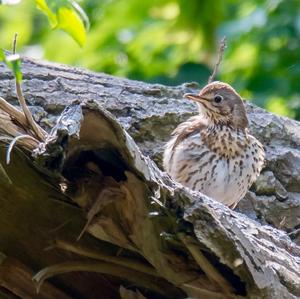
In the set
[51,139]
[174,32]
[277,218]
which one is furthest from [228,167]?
[174,32]

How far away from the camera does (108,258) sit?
402 centimetres

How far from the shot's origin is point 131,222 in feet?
12.7

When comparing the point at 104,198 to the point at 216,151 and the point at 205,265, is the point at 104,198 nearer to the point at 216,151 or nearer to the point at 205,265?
the point at 205,265

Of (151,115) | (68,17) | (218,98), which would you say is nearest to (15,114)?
(68,17)

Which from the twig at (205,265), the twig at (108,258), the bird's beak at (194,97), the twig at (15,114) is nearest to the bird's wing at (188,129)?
the bird's beak at (194,97)

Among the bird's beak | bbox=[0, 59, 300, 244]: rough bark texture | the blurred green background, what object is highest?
the blurred green background

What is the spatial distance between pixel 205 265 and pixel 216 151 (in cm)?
236

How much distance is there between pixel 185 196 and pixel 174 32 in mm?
6129

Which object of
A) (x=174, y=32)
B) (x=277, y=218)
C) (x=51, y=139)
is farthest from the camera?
(x=174, y=32)

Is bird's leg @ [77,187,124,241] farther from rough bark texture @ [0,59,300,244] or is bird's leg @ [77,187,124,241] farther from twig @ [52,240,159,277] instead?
rough bark texture @ [0,59,300,244]

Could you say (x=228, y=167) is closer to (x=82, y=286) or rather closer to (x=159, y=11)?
(x=82, y=286)

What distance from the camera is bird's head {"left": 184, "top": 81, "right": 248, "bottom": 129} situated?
634 centimetres

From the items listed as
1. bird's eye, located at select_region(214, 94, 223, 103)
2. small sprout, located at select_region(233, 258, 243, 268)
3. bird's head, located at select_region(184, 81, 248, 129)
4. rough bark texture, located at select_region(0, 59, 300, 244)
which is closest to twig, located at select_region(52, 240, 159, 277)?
small sprout, located at select_region(233, 258, 243, 268)

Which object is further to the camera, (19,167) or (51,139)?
(19,167)
